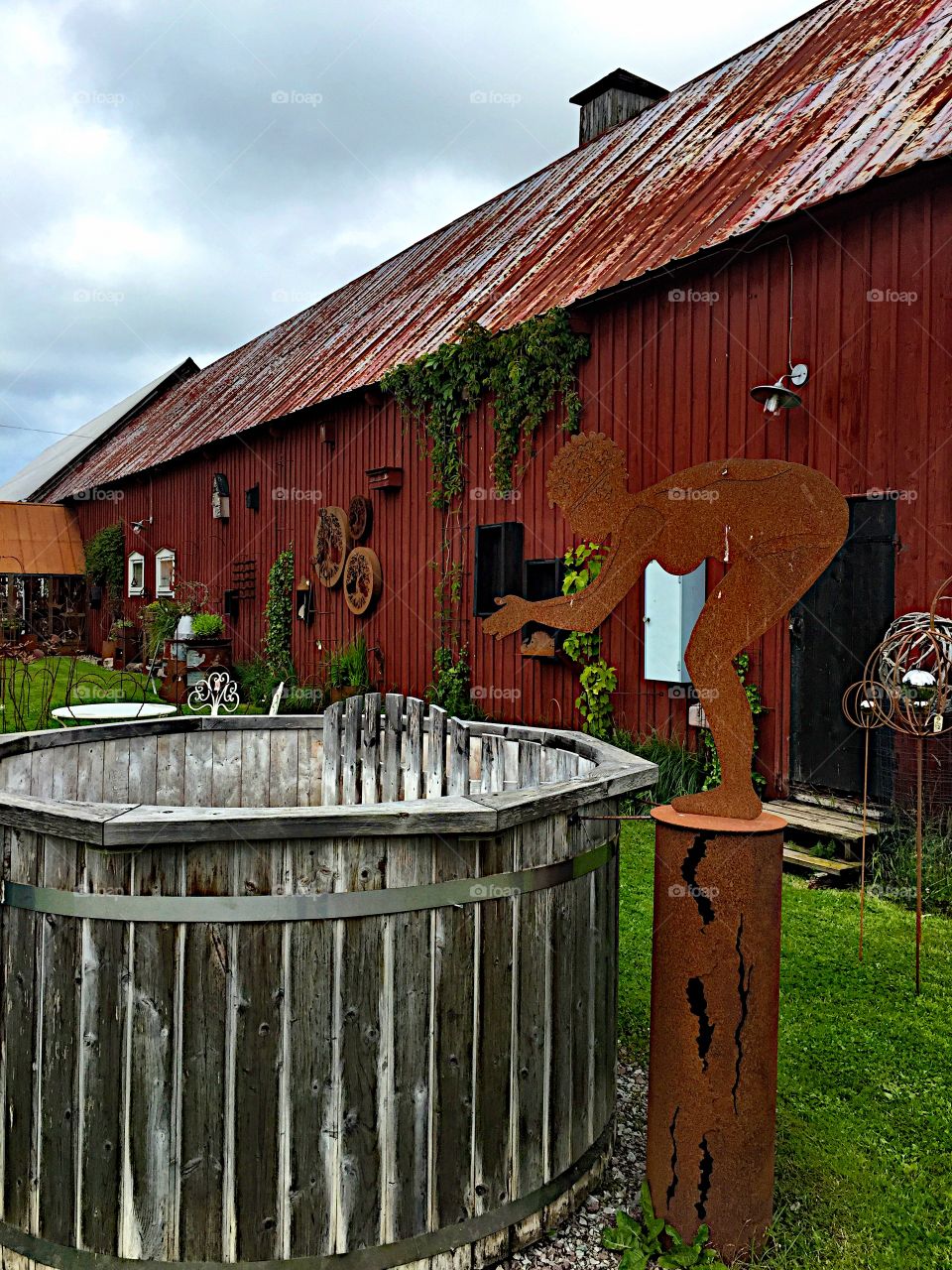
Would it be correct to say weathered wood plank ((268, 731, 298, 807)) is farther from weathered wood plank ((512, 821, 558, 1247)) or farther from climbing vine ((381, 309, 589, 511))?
climbing vine ((381, 309, 589, 511))

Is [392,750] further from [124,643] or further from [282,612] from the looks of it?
[124,643]

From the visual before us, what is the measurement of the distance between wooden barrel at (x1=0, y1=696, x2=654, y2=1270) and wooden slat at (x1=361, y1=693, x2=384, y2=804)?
244 centimetres

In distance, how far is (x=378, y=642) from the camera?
1107cm

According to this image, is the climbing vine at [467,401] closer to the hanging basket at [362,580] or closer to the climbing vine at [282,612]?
the hanging basket at [362,580]

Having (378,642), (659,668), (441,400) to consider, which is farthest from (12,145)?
(659,668)

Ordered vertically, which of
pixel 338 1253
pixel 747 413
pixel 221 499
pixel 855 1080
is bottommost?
pixel 855 1080

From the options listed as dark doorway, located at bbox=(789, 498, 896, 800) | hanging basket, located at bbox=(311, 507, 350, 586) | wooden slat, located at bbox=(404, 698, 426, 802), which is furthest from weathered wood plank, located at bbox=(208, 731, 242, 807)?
hanging basket, located at bbox=(311, 507, 350, 586)

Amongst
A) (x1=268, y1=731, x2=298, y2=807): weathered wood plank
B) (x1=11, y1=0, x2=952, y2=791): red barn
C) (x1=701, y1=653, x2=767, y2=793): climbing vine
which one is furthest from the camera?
(x1=701, y1=653, x2=767, y2=793): climbing vine

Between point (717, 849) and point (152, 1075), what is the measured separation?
144 cm

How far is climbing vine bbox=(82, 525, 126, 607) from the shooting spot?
68.2ft

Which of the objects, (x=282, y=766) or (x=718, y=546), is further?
(x=282, y=766)

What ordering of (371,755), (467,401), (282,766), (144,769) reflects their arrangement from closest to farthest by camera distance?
(144,769) → (282,766) → (371,755) → (467,401)

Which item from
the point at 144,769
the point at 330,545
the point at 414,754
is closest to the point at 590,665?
the point at 414,754

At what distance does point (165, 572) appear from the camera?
60.4 ft
